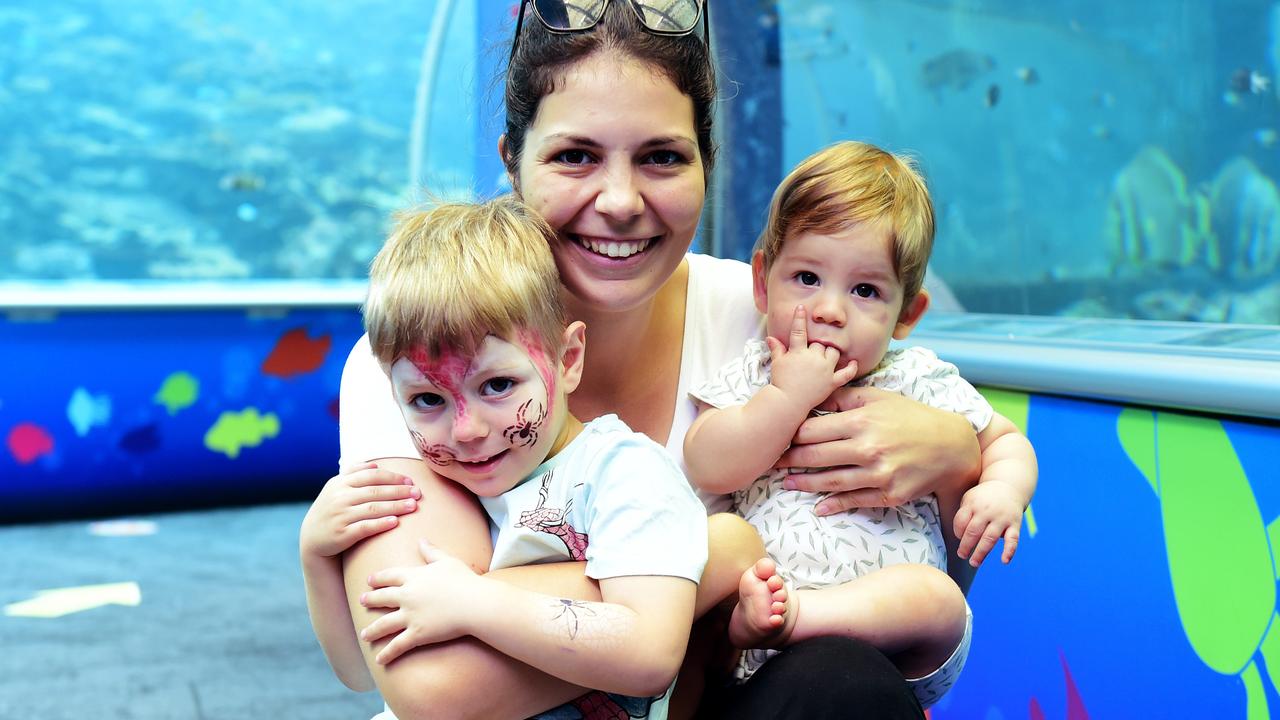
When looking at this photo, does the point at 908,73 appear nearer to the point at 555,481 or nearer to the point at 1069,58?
the point at 1069,58

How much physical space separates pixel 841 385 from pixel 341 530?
0.65 m

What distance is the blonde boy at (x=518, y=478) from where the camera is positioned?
1.04 metres

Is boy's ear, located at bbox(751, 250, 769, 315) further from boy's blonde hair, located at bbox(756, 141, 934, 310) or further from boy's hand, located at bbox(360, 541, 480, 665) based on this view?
boy's hand, located at bbox(360, 541, 480, 665)

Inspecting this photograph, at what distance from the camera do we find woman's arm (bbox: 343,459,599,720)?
1.06 meters

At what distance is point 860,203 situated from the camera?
1.36 meters

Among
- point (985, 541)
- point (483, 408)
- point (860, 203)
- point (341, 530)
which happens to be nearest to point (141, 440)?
point (341, 530)

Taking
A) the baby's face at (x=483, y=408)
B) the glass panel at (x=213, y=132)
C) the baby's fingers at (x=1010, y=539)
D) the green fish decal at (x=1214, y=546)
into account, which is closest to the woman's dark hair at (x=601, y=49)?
the baby's face at (x=483, y=408)

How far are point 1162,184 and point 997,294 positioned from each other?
49 cm

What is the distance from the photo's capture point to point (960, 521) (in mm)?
1316

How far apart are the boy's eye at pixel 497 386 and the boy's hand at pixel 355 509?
0.15m

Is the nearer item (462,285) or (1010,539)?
(462,285)

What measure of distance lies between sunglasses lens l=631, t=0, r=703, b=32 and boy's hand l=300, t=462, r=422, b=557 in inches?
25.8

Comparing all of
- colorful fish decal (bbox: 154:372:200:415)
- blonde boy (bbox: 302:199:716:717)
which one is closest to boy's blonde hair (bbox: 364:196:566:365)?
blonde boy (bbox: 302:199:716:717)

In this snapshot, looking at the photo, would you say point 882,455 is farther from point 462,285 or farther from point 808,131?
point 808,131
